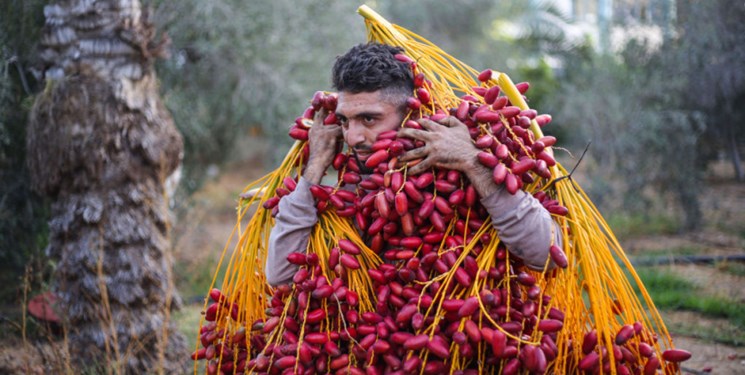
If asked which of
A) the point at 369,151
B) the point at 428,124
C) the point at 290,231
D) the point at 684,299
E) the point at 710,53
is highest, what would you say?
the point at 710,53

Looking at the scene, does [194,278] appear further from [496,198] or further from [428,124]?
[496,198]

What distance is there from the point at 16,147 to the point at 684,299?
4.89 m

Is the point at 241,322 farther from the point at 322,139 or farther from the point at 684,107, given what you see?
the point at 684,107

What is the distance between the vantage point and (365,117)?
2.47 m

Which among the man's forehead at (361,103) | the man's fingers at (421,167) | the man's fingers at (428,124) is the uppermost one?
the man's forehead at (361,103)

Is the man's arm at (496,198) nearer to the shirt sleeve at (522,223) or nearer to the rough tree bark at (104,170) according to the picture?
the shirt sleeve at (522,223)

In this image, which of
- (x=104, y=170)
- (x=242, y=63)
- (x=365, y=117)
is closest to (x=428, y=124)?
(x=365, y=117)

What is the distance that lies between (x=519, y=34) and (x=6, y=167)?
8.86 meters

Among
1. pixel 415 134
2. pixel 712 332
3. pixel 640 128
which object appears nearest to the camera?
pixel 415 134

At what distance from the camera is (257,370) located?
2342 mm

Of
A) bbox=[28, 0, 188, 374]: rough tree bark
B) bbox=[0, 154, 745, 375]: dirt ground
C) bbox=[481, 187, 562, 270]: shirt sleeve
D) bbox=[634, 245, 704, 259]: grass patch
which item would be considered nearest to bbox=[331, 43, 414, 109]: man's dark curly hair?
bbox=[481, 187, 562, 270]: shirt sleeve

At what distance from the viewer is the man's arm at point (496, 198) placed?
2.21 m

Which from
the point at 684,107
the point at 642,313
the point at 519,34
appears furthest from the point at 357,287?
the point at 519,34

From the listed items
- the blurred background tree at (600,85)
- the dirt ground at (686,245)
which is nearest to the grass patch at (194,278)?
the dirt ground at (686,245)
